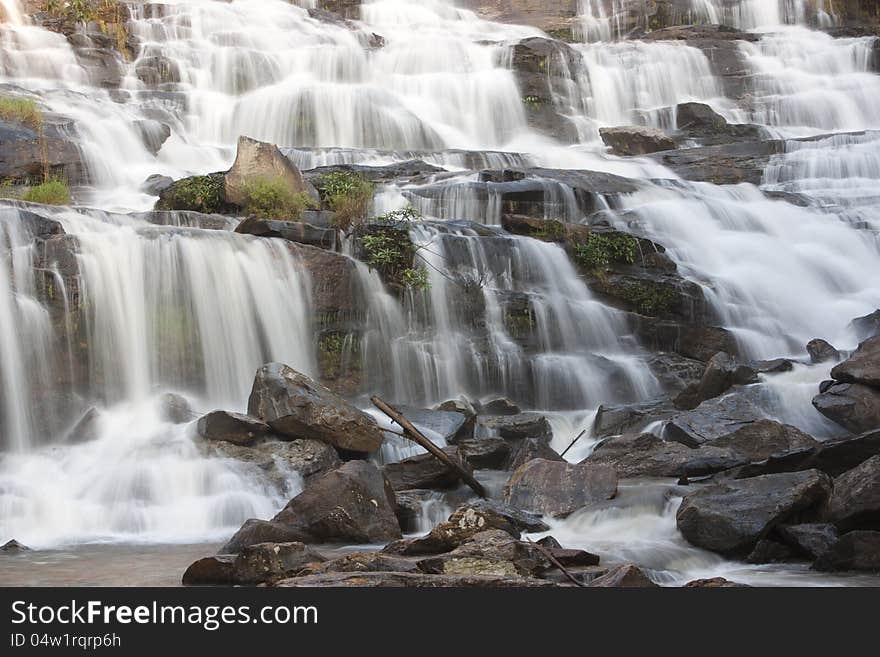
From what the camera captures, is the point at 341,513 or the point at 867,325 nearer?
the point at 341,513

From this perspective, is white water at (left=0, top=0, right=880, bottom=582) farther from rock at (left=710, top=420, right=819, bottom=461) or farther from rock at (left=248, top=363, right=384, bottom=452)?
rock at (left=710, top=420, right=819, bottom=461)

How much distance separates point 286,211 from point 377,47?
1360cm

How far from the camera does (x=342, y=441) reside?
10602 mm

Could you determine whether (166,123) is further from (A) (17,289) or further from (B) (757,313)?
(B) (757,313)

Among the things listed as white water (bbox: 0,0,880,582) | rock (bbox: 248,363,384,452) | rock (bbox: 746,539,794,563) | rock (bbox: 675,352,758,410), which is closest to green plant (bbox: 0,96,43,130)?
white water (bbox: 0,0,880,582)

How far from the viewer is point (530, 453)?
10.9 m

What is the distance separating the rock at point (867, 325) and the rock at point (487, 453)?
652cm

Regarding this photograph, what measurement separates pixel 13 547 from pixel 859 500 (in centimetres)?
663

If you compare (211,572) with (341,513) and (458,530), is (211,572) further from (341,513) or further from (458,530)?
(458,530)

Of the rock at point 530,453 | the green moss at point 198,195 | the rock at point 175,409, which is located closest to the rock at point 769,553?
the rock at point 530,453

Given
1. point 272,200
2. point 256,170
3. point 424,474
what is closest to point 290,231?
point 272,200

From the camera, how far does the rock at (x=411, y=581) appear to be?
19.2 feet

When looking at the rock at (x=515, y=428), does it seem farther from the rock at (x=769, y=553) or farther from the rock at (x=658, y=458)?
the rock at (x=769, y=553)

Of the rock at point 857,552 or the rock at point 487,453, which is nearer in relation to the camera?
the rock at point 857,552
